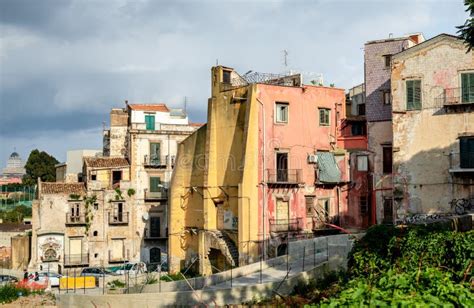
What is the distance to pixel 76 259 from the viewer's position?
4675 centimetres

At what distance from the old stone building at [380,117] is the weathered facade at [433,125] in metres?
2.56

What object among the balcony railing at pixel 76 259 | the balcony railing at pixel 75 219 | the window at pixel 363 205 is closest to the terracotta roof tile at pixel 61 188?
the balcony railing at pixel 75 219

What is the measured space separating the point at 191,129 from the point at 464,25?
3234 cm

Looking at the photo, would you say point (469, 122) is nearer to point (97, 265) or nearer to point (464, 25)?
point (464, 25)

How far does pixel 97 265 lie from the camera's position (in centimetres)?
4684

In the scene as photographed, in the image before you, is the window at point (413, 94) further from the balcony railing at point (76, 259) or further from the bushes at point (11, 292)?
the balcony railing at point (76, 259)

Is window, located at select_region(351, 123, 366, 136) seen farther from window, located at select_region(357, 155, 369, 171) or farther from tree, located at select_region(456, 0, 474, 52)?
tree, located at select_region(456, 0, 474, 52)

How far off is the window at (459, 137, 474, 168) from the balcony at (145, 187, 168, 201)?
2477 centimetres

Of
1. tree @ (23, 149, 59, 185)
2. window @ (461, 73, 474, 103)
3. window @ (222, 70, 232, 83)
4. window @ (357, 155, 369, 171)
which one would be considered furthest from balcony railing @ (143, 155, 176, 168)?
tree @ (23, 149, 59, 185)

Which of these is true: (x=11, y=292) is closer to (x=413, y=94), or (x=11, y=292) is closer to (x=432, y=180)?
(x=432, y=180)

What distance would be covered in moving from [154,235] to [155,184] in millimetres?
4194

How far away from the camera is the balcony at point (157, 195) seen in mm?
48441

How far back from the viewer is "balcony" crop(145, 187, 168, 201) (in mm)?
48441

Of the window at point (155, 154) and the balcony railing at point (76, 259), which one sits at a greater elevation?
the window at point (155, 154)
